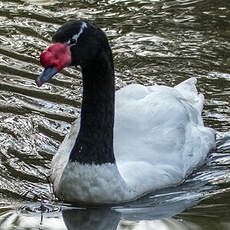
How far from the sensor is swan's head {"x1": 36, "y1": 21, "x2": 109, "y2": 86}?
7.10 meters

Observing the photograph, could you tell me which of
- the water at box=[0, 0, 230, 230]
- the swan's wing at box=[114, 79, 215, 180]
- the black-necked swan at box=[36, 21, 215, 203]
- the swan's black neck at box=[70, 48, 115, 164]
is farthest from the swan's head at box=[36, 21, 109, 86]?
the water at box=[0, 0, 230, 230]

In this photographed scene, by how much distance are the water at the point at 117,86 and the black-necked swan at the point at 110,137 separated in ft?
0.46

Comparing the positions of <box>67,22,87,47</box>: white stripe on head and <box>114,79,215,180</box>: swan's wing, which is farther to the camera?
<box>114,79,215,180</box>: swan's wing

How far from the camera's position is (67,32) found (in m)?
7.23

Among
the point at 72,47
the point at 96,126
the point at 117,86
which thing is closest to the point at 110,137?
the point at 96,126

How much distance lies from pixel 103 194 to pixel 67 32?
1.41m

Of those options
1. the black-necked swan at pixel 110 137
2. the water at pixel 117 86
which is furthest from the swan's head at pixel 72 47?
the water at pixel 117 86

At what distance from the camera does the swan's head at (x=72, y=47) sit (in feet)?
23.3

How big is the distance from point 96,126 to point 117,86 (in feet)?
8.34

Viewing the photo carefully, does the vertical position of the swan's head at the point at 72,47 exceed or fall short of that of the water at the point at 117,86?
it exceeds it

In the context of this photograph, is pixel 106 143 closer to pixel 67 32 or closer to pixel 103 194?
pixel 103 194

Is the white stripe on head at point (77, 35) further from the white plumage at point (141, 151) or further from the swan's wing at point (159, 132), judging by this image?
the swan's wing at point (159, 132)

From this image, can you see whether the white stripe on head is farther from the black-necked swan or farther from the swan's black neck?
the swan's black neck

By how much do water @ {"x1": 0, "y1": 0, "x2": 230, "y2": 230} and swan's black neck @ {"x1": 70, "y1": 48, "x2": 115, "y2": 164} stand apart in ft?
1.38
